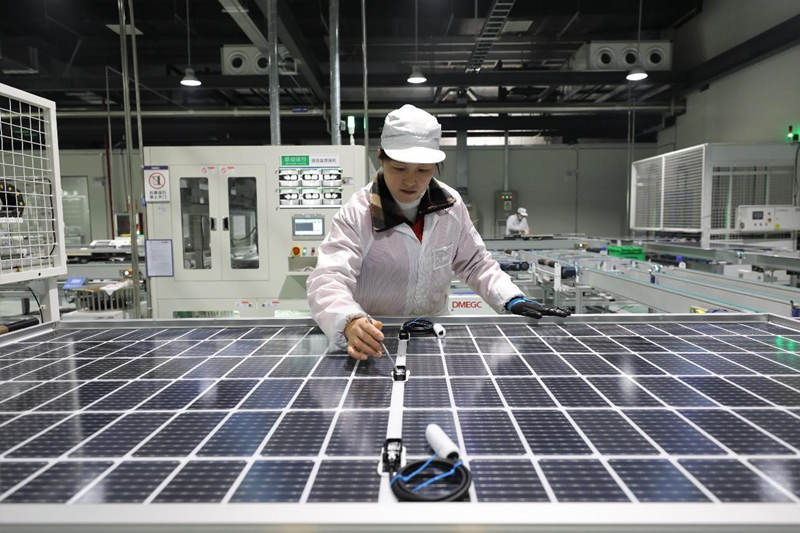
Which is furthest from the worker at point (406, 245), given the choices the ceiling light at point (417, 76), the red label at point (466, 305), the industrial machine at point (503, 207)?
the industrial machine at point (503, 207)

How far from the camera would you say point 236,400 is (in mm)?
1206

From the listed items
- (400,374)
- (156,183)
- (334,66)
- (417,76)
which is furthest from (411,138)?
(417,76)

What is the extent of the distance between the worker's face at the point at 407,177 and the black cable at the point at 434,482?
151 centimetres

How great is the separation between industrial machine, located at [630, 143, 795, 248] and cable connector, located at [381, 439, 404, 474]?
661 cm

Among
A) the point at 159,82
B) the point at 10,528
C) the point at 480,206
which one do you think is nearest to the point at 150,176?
the point at 10,528

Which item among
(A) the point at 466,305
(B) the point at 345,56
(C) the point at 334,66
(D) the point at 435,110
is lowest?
(A) the point at 466,305

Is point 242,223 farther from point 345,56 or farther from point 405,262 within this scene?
point 345,56

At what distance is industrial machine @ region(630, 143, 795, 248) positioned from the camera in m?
5.98

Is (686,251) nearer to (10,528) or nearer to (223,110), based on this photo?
(10,528)

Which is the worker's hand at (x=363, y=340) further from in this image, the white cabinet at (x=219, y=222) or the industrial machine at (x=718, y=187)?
the industrial machine at (x=718, y=187)

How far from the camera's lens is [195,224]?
4.46 meters

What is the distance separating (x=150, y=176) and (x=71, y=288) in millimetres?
1199

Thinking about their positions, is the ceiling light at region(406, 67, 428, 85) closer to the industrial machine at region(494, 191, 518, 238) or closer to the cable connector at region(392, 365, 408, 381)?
the industrial machine at region(494, 191, 518, 238)

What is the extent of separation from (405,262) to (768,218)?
6.03 metres
